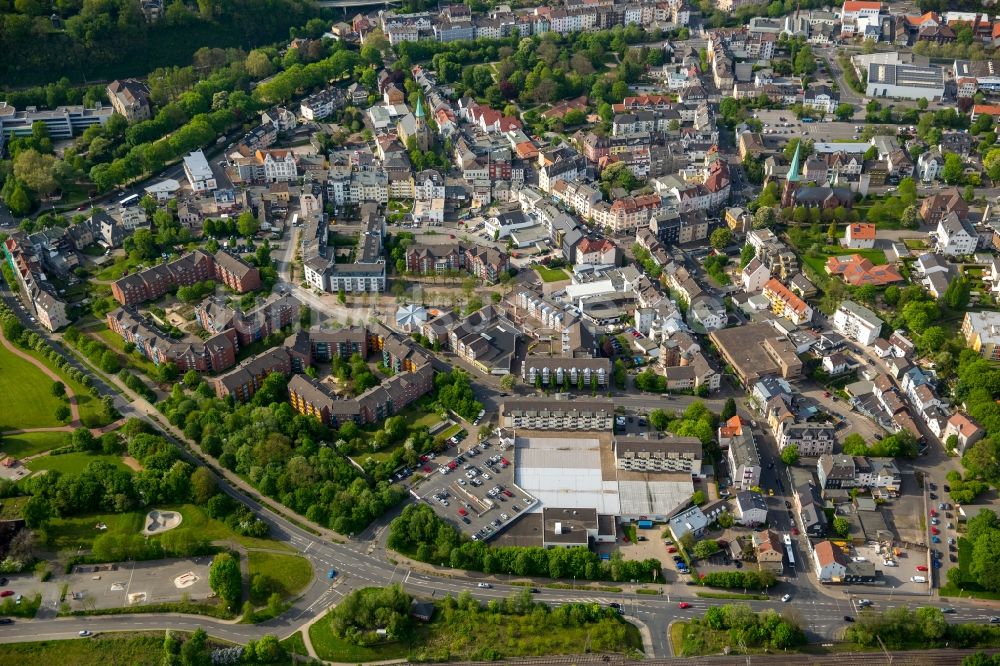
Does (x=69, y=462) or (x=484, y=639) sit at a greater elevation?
(x=69, y=462)

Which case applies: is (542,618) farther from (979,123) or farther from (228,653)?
(979,123)

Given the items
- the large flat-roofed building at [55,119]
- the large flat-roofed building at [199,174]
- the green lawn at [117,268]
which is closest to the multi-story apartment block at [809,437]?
the green lawn at [117,268]

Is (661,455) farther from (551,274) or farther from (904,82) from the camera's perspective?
(904,82)

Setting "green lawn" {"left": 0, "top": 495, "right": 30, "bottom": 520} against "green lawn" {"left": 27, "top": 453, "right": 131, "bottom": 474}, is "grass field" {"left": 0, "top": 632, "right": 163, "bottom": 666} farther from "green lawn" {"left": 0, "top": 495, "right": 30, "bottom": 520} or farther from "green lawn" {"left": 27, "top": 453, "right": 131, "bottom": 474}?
"green lawn" {"left": 27, "top": 453, "right": 131, "bottom": 474}

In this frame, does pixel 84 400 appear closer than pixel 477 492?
No

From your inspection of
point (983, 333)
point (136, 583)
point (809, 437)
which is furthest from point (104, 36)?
point (983, 333)

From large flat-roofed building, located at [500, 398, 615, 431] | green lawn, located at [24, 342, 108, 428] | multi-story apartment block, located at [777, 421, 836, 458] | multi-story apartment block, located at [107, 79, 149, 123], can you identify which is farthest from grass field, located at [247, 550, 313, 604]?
multi-story apartment block, located at [107, 79, 149, 123]

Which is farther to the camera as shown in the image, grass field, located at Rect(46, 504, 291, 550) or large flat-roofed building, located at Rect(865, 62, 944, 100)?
large flat-roofed building, located at Rect(865, 62, 944, 100)
